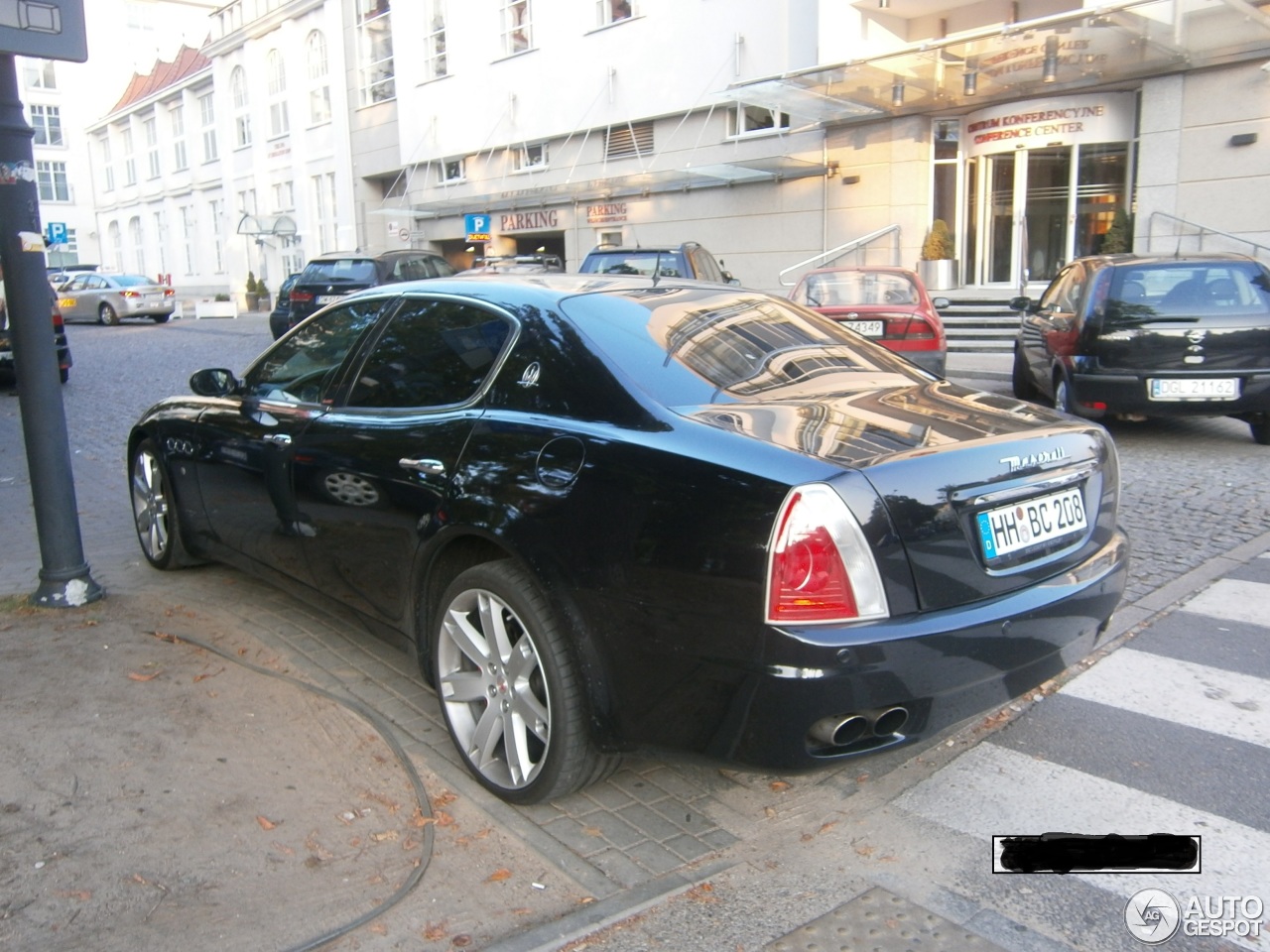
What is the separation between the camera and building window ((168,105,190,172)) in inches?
1919

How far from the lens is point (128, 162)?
182ft

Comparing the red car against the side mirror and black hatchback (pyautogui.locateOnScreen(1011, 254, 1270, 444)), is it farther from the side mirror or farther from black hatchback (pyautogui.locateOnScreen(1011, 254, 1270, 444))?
the side mirror

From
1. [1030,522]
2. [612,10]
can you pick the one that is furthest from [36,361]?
[612,10]

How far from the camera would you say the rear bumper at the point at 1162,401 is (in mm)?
8750

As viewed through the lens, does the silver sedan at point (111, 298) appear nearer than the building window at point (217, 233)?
Yes

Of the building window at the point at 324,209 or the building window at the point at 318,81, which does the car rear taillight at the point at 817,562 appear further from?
the building window at the point at 318,81

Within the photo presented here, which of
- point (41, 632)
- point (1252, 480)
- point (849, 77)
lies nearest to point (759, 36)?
point (849, 77)

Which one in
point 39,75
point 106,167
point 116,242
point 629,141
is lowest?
point 116,242

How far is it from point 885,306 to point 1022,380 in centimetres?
186

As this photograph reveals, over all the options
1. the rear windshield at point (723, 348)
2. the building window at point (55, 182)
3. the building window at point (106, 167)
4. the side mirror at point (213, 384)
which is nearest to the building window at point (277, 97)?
the building window at point (106, 167)

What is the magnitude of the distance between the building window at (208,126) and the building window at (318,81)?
31.7ft

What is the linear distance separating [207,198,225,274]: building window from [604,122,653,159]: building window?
82.5ft

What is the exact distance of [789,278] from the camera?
2261 centimetres

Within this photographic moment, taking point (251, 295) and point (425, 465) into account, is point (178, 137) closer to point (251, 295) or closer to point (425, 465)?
point (251, 295)
